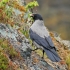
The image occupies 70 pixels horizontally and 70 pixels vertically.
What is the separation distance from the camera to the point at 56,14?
57438mm

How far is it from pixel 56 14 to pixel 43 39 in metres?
A: 44.4

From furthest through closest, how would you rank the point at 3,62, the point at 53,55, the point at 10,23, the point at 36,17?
the point at 36,17
the point at 10,23
the point at 53,55
the point at 3,62

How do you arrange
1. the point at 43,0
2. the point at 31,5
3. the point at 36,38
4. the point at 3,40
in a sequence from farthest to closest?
the point at 43,0 → the point at 31,5 → the point at 36,38 → the point at 3,40

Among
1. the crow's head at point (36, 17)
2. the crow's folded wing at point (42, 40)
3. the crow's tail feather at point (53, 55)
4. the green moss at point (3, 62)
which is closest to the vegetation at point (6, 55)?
the green moss at point (3, 62)

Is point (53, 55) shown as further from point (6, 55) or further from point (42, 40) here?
point (6, 55)

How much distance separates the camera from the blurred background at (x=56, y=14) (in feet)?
169

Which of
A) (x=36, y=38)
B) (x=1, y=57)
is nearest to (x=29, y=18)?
(x=36, y=38)

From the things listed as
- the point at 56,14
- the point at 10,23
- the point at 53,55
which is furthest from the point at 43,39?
the point at 56,14

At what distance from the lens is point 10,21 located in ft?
45.5

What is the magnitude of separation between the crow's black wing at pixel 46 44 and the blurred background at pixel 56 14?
34.3 metres

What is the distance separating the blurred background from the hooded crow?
33919mm

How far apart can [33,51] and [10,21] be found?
126 cm

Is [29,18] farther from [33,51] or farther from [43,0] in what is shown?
[43,0]

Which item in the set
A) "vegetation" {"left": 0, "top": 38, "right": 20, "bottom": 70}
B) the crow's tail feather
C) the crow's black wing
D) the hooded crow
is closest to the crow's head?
the hooded crow
